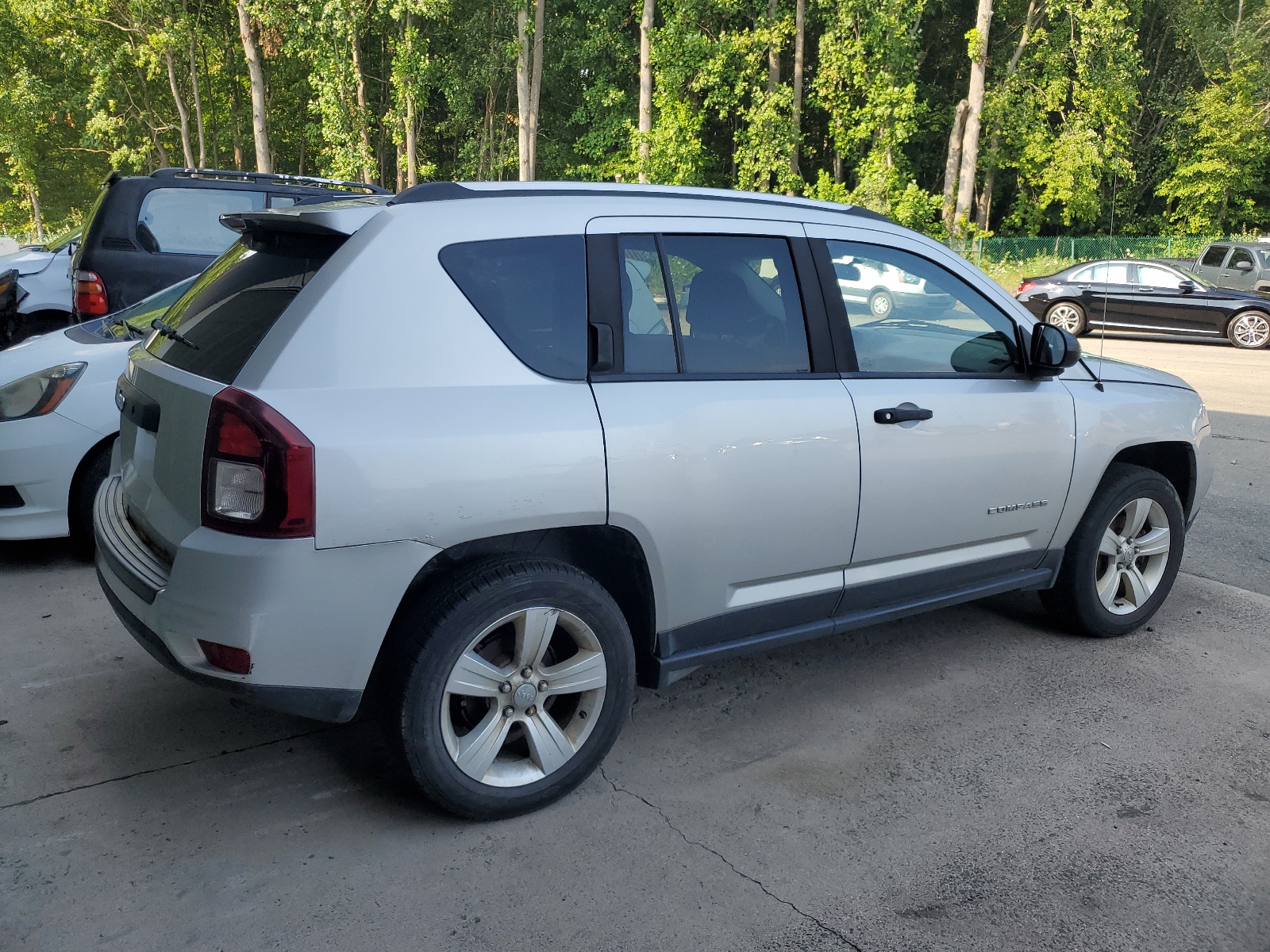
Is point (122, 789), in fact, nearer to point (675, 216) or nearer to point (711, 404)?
point (711, 404)

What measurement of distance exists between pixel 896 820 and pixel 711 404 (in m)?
1.39

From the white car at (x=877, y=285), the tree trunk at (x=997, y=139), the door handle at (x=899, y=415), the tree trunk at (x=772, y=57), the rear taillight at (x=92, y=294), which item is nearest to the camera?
the door handle at (x=899, y=415)

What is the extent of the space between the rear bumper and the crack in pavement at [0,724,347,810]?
63 cm

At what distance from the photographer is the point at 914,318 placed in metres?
4.16

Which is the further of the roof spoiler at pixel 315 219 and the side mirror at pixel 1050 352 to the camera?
the side mirror at pixel 1050 352

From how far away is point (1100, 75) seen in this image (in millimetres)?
34344

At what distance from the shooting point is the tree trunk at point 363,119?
34750 millimetres

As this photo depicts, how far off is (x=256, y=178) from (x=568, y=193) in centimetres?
629

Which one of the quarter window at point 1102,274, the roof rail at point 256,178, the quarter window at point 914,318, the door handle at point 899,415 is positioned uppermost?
the roof rail at point 256,178

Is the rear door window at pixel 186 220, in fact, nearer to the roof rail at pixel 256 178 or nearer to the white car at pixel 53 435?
the roof rail at pixel 256 178

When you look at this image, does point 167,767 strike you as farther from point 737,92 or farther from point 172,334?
point 737,92

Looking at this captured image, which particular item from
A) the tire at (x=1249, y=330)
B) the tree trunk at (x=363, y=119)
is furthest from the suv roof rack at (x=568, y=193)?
the tree trunk at (x=363, y=119)

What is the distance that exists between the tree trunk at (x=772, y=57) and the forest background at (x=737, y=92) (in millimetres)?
213

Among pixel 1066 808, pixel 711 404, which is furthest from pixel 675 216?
pixel 1066 808
